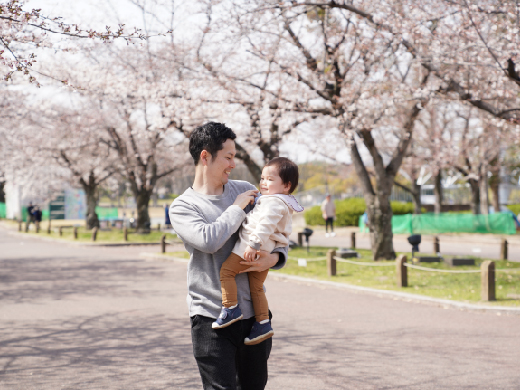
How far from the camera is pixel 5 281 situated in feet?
44.1

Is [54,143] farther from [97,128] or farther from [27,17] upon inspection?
[27,17]

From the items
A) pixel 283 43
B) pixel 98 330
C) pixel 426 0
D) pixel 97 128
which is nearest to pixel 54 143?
pixel 97 128

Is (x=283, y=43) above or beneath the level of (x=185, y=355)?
above

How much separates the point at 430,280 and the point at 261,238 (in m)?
10.6

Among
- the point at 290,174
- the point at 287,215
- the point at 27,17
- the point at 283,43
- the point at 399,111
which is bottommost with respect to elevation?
the point at 287,215

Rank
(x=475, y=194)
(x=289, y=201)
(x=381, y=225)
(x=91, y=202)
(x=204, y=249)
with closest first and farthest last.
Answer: (x=204, y=249) < (x=289, y=201) < (x=381, y=225) < (x=475, y=194) < (x=91, y=202)

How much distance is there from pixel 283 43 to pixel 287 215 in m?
15.6

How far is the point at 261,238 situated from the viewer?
2826mm

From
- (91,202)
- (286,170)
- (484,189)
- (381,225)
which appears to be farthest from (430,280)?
(91,202)

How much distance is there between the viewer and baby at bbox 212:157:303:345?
2.84 m

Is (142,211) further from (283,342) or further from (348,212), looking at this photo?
(283,342)

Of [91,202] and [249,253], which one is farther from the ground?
[91,202]

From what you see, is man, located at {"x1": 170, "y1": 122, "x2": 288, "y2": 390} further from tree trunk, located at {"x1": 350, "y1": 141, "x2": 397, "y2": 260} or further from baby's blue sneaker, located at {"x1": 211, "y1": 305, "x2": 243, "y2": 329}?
tree trunk, located at {"x1": 350, "y1": 141, "x2": 397, "y2": 260}

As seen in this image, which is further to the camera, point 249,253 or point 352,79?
point 352,79
